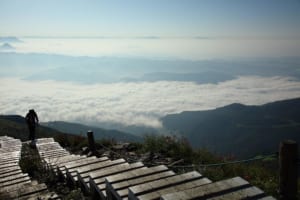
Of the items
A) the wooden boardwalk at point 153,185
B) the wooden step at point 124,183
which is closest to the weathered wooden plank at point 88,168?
the wooden boardwalk at point 153,185

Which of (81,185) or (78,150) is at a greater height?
(81,185)

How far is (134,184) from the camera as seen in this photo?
4.49m

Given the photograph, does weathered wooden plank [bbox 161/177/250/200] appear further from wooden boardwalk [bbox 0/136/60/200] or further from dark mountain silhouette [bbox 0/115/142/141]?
dark mountain silhouette [bbox 0/115/142/141]

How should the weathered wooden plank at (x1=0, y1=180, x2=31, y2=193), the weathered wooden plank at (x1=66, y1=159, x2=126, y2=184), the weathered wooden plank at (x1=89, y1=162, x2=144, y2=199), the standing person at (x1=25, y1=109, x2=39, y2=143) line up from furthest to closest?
1. the standing person at (x1=25, y1=109, x2=39, y2=143)
2. the weathered wooden plank at (x1=66, y1=159, x2=126, y2=184)
3. the weathered wooden plank at (x1=0, y1=180, x2=31, y2=193)
4. the weathered wooden plank at (x1=89, y1=162, x2=144, y2=199)

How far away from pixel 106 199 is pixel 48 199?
50.2 inches

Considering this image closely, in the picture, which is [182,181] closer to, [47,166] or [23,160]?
[47,166]

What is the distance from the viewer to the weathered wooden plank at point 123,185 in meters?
4.29

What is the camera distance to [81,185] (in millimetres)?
6160

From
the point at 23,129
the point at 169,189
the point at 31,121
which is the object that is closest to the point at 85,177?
the point at 169,189

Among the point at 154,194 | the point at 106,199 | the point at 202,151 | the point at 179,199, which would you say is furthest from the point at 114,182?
the point at 202,151

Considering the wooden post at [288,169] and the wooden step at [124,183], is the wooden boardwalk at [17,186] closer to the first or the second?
the wooden step at [124,183]

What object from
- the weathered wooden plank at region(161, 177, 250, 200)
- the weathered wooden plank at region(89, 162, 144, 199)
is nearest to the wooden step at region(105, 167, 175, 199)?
the weathered wooden plank at region(89, 162, 144, 199)

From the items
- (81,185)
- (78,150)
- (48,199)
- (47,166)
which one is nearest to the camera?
(48,199)

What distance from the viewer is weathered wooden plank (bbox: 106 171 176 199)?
4.29m
